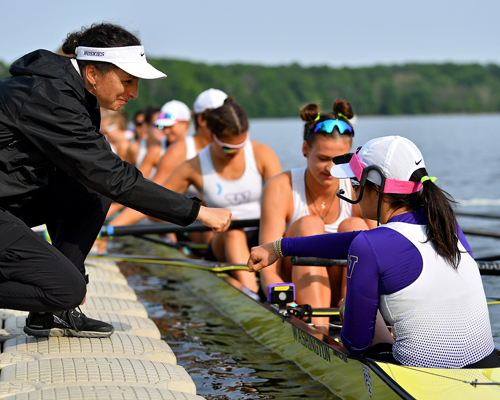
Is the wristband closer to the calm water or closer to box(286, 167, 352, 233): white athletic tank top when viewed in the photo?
the calm water

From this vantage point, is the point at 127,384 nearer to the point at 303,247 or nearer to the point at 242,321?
the point at 303,247

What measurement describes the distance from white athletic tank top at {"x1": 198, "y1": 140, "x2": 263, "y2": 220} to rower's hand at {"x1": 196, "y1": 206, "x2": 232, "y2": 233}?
8.75 ft

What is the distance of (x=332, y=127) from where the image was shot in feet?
14.0

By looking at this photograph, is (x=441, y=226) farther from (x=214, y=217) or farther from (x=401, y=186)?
(x=214, y=217)

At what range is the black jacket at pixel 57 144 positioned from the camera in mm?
2904

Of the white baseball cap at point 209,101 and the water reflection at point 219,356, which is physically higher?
the white baseball cap at point 209,101

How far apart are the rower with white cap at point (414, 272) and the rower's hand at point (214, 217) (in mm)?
811

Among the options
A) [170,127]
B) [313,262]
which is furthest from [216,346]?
[170,127]

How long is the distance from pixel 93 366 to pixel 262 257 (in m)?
1.05

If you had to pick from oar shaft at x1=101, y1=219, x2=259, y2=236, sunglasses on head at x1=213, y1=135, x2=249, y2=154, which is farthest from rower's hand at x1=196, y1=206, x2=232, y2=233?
oar shaft at x1=101, y1=219, x2=259, y2=236

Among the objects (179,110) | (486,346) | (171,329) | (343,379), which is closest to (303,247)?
(343,379)

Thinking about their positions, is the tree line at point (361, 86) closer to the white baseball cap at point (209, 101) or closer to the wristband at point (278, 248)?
the white baseball cap at point (209, 101)

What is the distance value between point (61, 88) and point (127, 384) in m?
1.41

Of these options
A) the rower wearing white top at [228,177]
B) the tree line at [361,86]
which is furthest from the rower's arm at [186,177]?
the tree line at [361,86]
